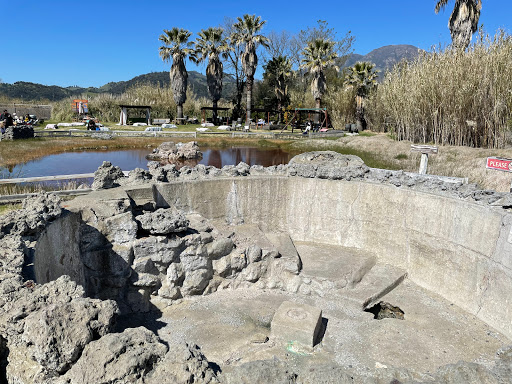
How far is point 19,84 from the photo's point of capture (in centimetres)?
10000

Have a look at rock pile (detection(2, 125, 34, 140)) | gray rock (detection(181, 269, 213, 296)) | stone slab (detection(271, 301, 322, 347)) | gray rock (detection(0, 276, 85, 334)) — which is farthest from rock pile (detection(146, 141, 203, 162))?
gray rock (detection(0, 276, 85, 334))

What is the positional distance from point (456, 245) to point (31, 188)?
12031mm

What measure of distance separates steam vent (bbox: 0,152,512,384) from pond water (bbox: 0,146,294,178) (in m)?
7.11

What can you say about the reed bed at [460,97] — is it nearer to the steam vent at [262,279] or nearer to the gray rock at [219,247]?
the steam vent at [262,279]

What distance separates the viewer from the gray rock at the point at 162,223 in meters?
9.02

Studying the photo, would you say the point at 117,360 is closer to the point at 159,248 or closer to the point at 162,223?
the point at 159,248

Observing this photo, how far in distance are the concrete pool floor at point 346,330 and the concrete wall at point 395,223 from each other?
56cm

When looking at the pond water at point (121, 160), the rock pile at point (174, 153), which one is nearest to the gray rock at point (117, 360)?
the pond water at point (121, 160)

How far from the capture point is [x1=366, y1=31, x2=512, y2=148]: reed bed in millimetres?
18641

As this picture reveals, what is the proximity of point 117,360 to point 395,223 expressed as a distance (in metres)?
9.38

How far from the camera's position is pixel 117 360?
147 inches

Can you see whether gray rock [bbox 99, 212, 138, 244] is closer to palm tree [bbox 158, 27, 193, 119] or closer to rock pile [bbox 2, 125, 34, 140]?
rock pile [bbox 2, 125, 34, 140]

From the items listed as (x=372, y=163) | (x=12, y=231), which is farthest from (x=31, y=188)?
(x=372, y=163)

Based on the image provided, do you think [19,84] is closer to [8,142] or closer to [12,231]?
[8,142]
